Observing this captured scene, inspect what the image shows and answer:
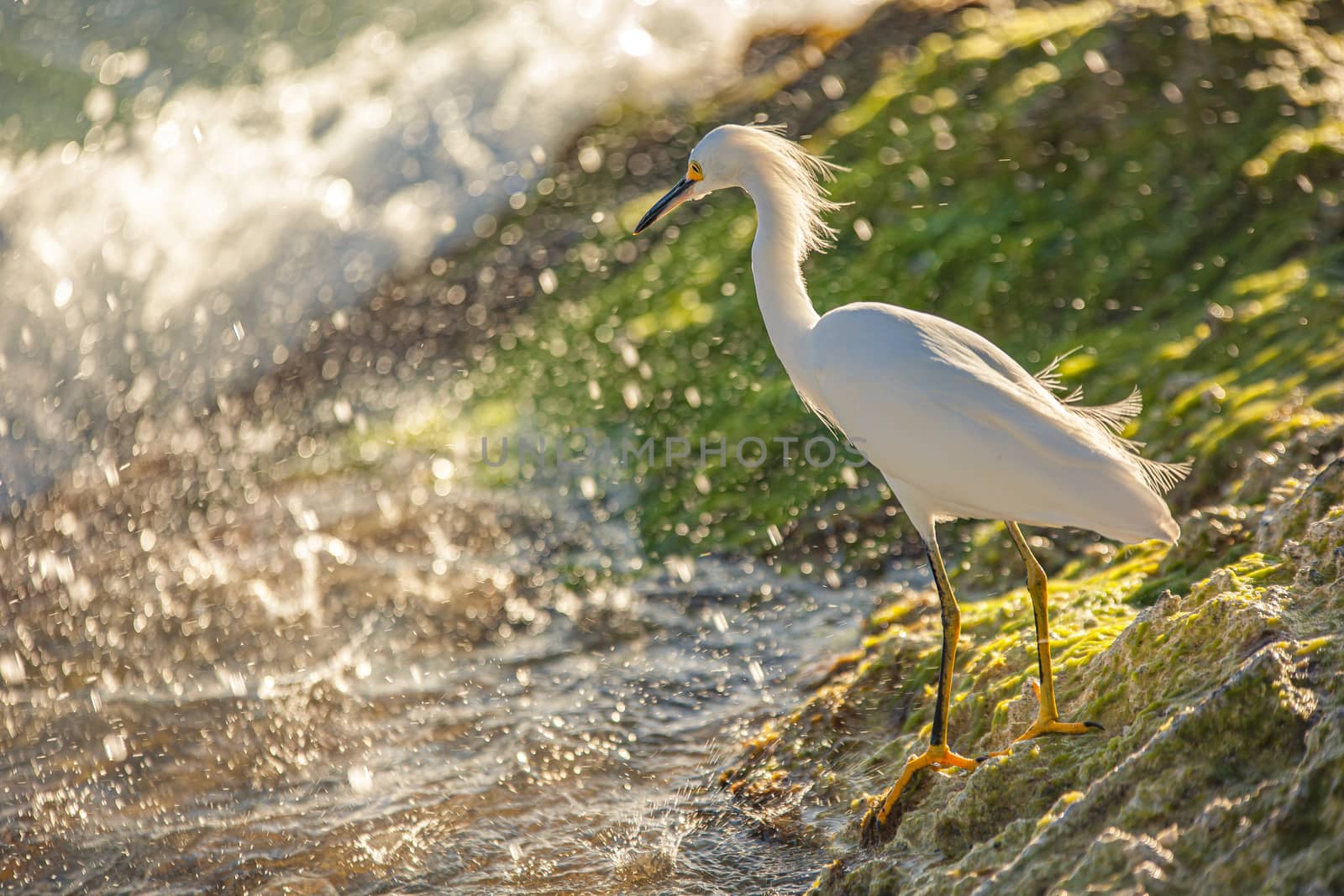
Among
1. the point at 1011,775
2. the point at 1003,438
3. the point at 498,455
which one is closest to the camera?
the point at 1011,775

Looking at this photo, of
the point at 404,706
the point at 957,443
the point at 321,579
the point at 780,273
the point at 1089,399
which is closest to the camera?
the point at 957,443

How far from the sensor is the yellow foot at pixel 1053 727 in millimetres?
3240

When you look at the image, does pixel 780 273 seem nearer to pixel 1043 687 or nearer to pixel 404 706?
pixel 1043 687

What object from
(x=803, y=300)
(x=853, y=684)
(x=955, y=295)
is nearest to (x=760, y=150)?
(x=803, y=300)

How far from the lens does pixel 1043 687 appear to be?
131 inches

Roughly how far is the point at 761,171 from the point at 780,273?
16.4 inches

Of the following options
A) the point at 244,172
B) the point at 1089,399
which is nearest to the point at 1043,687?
the point at 1089,399

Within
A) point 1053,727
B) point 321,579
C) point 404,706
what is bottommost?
point 321,579

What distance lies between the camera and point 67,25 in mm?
18562

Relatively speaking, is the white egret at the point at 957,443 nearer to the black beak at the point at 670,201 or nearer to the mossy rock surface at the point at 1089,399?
the mossy rock surface at the point at 1089,399

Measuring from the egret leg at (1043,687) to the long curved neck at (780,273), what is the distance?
1.07 metres

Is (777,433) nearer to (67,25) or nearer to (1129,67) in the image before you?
(1129,67)

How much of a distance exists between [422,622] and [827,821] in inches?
128

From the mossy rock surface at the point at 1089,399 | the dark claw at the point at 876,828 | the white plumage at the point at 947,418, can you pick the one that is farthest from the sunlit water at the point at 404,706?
the white plumage at the point at 947,418
